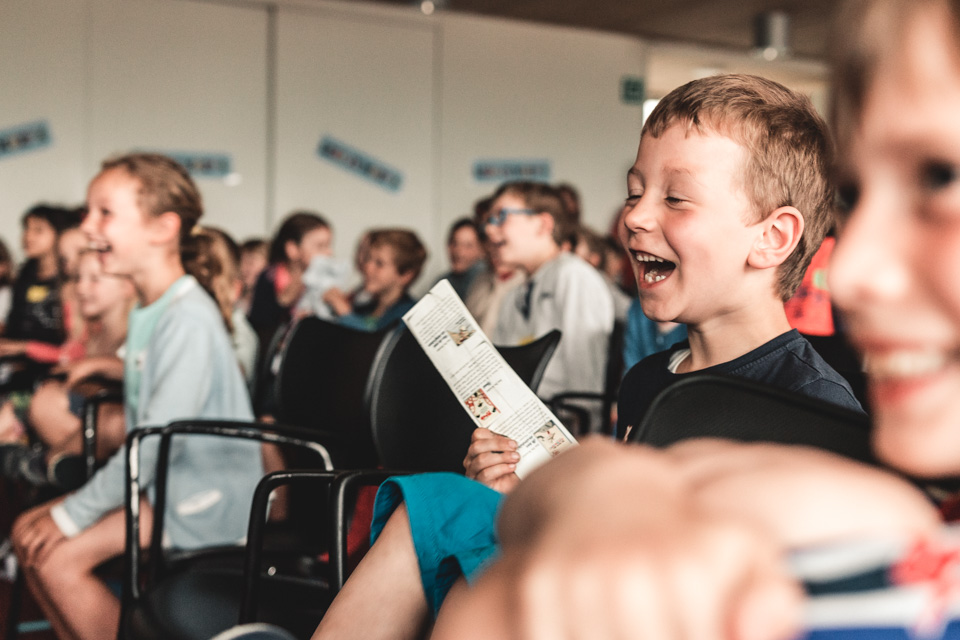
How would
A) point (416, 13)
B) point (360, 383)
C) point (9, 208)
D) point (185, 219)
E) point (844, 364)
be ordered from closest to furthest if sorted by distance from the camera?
1. point (844, 364)
2. point (360, 383)
3. point (185, 219)
4. point (9, 208)
5. point (416, 13)

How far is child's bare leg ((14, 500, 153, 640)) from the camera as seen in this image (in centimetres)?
169

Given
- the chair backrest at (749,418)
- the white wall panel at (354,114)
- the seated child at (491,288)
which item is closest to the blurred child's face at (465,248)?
the seated child at (491,288)

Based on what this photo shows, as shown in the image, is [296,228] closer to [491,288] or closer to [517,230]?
[491,288]

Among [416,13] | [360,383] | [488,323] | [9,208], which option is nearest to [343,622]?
[360,383]

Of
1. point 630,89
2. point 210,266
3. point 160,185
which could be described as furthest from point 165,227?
point 630,89

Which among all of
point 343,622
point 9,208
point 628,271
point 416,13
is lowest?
point 343,622

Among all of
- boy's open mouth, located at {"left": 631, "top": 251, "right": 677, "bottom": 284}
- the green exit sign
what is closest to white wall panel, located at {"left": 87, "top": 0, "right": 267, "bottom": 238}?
the green exit sign

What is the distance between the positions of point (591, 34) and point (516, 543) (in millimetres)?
8180

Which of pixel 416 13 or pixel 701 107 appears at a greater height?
pixel 416 13

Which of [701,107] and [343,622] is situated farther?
[701,107]

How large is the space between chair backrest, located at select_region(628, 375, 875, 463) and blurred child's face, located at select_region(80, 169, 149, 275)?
1734 millimetres

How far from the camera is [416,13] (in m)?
7.27

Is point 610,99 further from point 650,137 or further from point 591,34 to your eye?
point 650,137

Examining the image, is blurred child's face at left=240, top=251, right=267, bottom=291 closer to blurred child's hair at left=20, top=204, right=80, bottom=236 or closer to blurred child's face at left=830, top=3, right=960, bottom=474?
blurred child's hair at left=20, top=204, right=80, bottom=236
